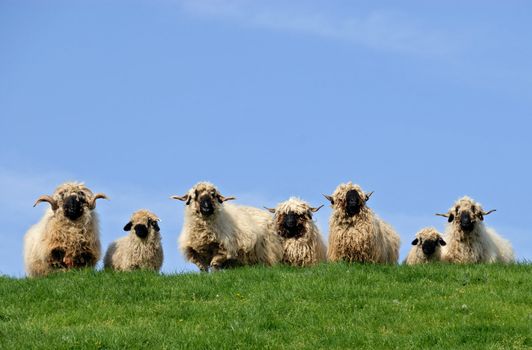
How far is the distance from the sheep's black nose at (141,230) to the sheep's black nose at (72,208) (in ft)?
4.58

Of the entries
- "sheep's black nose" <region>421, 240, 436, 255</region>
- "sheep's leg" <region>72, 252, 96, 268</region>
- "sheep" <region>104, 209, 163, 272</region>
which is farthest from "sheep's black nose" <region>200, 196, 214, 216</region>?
"sheep's black nose" <region>421, 240, 436, 255</region>

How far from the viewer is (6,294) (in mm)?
19625

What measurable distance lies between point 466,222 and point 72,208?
9.25 metres

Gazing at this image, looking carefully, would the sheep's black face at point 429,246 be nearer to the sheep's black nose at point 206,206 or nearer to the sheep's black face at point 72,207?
the sheep's black nose at point 206,206

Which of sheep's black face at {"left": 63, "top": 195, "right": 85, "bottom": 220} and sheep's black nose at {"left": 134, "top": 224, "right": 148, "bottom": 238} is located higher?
sheep's black face at {"left": 63, "top": 195, "right": 85, "bottom": 220}

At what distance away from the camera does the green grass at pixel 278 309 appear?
16.0 m

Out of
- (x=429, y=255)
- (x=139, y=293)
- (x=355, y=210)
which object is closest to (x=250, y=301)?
(x=139, y=293)

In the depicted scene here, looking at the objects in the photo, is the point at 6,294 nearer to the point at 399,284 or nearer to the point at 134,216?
the point at 134,216

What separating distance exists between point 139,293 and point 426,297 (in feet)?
17.4

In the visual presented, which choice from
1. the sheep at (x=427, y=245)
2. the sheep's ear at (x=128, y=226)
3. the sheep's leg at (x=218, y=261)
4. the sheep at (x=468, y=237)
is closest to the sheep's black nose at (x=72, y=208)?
the sheep's ear at (x=128, y=226)

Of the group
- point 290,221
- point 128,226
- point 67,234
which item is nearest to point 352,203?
point 290,221

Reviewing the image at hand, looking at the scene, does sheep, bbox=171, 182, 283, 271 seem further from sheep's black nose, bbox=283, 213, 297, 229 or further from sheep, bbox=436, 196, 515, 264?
sheep, bbox=436, 196, 515, 264

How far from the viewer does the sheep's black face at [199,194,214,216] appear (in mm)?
23578

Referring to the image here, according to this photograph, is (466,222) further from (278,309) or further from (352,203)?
(278,309)
